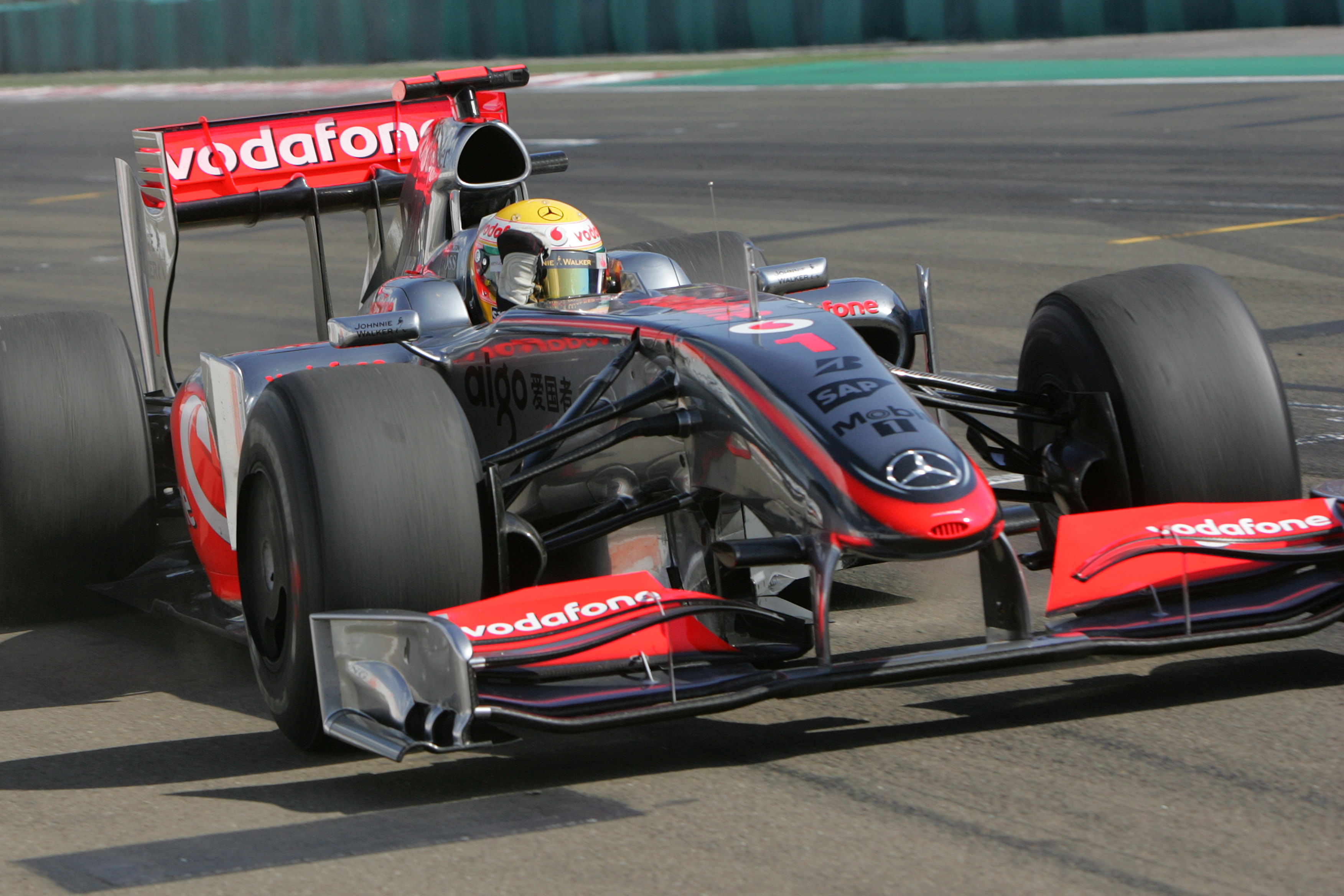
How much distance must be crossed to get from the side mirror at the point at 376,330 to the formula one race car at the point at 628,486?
0.01 metres

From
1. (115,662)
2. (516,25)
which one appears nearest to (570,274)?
(115,662)

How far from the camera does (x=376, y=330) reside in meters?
5.37

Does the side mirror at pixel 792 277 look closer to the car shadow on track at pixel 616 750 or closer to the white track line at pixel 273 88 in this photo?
the car shadow on track at pixel 616 750

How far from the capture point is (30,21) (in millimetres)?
40906

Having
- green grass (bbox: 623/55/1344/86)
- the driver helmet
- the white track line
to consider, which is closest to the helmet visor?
the driver helmet

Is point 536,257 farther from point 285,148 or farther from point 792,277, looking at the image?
point 285,148

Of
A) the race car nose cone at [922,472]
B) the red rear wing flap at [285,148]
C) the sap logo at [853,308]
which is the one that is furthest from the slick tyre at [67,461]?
the race car nose cone at [922,472]

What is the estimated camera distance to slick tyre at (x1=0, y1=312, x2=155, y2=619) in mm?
5859

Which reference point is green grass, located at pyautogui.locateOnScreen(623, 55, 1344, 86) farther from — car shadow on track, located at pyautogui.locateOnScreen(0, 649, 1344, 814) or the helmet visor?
car shadow on track, located at pyautogui.locateOnScreen(0, 649, 1344, 814)

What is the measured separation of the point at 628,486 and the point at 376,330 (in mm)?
894

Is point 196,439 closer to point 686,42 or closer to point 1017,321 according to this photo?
point 1017,321

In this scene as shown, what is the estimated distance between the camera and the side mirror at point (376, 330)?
5.36m

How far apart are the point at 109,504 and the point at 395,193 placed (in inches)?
87.6

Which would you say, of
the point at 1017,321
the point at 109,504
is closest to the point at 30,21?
the point at 1017,321
